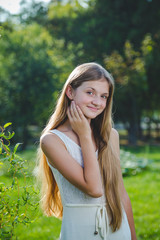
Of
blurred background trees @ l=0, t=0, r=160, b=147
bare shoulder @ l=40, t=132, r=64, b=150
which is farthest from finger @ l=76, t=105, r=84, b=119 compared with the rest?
blurred background trees @ l=0, t=0, r=160, b=147

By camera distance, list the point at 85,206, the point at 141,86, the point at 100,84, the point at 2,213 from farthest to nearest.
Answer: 1. the point at 141,86
2. the point at 100,84
3. the point at 85,206
4. the point at 2,213

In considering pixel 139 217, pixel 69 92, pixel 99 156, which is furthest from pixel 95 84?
pixel 139 217

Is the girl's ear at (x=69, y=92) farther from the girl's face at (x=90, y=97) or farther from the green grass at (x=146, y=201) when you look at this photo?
the green grass at (x=146, y=201)

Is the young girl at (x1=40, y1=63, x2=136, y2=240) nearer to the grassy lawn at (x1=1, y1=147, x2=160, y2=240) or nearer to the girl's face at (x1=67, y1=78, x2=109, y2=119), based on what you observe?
the girl's face at (x1=67, y1=78, x2=109, y2=119)

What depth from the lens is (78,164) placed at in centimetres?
194

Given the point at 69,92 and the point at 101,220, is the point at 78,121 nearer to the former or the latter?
the point at 69,92

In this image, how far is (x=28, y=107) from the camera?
47.2 feet

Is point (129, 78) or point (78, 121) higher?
point (78, 121)

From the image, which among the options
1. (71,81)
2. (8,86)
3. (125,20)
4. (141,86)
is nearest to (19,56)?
(8,86)

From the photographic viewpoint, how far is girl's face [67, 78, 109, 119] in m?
2.14

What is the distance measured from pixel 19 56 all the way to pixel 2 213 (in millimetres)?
13576

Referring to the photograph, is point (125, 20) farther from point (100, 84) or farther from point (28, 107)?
point (100, 84)

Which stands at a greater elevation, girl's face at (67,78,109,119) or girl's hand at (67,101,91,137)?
girl's face at (67,78,109,119)

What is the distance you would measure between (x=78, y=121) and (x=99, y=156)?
0.32 metres
